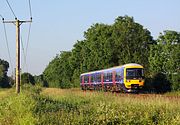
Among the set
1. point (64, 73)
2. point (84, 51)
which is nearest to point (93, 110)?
point (84, 51)

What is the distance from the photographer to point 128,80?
36.3 meters

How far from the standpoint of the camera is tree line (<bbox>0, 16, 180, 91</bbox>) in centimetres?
4391

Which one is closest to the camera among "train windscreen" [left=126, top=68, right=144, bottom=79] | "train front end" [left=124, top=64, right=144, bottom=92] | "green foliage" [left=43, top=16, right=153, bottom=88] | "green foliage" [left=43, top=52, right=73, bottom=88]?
"train front end" [left=124, top=64, right=144, bottom=92]

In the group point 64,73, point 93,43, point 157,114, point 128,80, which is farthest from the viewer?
point 64,73

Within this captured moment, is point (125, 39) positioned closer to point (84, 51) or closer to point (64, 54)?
point (84, 51)

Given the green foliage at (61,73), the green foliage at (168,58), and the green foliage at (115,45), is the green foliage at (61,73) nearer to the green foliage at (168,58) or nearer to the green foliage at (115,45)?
the green foliage at (115,45)

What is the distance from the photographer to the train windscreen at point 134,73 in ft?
120

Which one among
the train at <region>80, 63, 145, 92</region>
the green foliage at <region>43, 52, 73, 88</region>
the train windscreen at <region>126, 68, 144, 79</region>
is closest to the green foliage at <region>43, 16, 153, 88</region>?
the green foliage at <region>43, 52, 73, 88</region>

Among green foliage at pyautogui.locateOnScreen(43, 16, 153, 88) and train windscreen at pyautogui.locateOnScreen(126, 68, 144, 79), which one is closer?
train windscreen at pyautogui.locateOnScreen(126, 68, 144, 79)

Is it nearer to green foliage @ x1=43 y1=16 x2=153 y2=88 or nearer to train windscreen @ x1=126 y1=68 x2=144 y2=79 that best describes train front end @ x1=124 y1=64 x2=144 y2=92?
train windscreen @ x1=126 y1=68 x2=144 y2=79

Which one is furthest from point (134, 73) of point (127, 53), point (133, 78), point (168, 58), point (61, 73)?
point (61, 73)

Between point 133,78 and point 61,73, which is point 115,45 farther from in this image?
point 61,73

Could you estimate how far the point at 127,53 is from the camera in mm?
64062

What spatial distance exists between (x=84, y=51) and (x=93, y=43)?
20.9 feet
